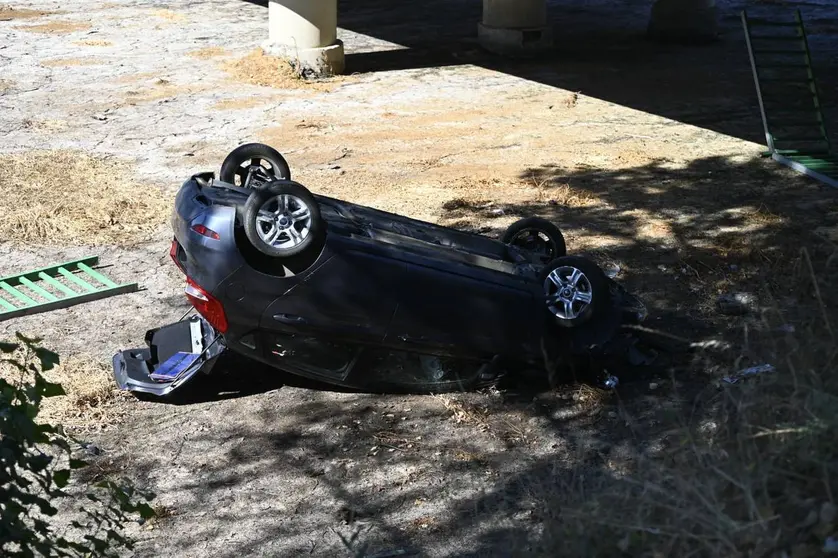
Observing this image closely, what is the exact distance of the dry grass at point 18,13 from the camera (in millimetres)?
21083

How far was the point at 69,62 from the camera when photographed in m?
17.1

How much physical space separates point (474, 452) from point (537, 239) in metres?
2.18

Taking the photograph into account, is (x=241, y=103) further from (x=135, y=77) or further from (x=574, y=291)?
(x=574, y=291)

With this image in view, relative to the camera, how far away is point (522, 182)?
37.7 ft

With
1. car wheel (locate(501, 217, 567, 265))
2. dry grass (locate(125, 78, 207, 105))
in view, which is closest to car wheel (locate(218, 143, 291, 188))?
car wheel (locate(501, 217, 567, 265))

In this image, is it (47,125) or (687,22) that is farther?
(687,22)

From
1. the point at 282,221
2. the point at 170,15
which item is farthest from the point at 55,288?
the point at 170,15

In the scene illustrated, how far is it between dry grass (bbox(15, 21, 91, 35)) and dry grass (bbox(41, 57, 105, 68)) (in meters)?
2.46

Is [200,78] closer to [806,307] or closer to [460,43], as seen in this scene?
[460,43]

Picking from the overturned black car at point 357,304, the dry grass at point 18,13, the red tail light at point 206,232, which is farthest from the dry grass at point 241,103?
the dry grass at point 18,13

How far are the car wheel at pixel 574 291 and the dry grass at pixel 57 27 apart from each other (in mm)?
15224

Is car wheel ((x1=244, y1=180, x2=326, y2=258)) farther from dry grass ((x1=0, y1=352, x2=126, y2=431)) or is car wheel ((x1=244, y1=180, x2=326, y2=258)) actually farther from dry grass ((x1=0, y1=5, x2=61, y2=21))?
dry grass ((x1=0, y1=5, x2=61, y2=21))

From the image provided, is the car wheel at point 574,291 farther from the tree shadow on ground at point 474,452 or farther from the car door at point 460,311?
the tree shadow on ground at point 474,452

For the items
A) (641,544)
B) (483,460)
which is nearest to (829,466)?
(641,544)
